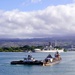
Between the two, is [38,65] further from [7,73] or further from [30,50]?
A: [30,50]

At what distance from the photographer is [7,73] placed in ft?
155

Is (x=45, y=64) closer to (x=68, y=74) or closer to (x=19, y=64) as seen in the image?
(x=19, y=64)

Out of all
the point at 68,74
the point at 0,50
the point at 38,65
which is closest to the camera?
the point at 68,74

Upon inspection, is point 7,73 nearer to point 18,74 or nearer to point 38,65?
point 18,74

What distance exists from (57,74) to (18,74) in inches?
188

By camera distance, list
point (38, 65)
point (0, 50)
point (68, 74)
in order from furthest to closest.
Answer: point (0, 50) → point (38, 65) → point (68, 74)

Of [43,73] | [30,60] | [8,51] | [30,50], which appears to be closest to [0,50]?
[8,51]

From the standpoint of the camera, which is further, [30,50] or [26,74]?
[30,50]

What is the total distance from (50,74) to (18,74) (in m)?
3.99

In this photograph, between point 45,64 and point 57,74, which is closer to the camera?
point 57,74

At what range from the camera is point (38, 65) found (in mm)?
61656

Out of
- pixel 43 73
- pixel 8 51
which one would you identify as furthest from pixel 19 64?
pixel 8 51

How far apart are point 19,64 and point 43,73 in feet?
55.5

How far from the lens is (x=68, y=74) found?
45.9 metres
